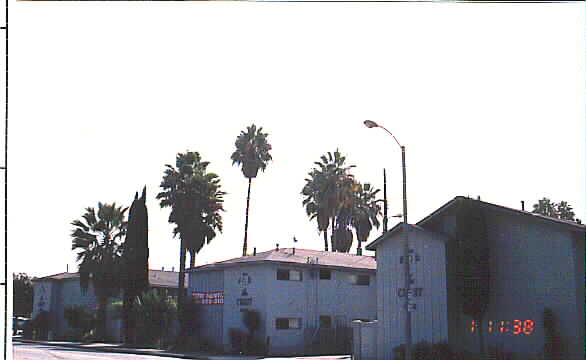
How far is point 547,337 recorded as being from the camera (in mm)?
18375

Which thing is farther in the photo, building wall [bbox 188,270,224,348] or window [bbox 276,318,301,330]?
building wall [bbox 188,270,224,348]

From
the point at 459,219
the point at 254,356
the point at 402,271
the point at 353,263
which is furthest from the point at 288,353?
the point at 459,219

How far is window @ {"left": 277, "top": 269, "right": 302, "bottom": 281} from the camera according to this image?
3216 centimetres

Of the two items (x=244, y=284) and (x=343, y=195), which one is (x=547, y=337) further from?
(x=343, y=195)

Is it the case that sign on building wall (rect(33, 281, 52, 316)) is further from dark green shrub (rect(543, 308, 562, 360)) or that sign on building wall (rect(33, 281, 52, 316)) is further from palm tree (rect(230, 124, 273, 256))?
dark green shrub (rect(543, 308, 562, 360))

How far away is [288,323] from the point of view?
3206 cm

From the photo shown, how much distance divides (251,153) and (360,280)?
17.5 m

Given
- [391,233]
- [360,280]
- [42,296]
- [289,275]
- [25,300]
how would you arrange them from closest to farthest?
[391,233] < [289,275] < [360,280] < [42,296] < [25,300]

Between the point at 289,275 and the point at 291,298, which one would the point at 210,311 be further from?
the point at 289,275

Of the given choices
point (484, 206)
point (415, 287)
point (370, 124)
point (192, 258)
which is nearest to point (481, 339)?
point (415, 287)

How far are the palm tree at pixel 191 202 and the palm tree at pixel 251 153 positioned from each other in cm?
644

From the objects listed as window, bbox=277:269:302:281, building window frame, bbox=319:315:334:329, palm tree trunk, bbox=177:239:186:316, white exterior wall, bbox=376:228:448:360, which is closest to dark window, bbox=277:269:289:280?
window, bbox=277:269:302:281

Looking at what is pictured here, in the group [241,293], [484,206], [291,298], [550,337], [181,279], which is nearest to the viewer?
[550,337]

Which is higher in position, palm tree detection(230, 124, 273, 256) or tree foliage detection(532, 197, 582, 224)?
palm tree detection(230, 124, 273, 256)
